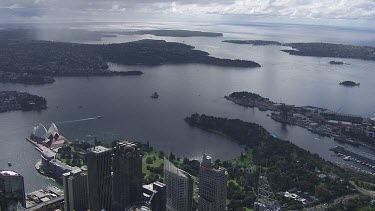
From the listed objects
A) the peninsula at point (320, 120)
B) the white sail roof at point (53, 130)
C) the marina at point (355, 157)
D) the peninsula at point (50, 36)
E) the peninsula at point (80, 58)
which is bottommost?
the marina at point (355, 157)

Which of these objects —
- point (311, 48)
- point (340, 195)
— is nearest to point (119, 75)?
point (340, 195)

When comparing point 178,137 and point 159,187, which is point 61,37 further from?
point 159,187

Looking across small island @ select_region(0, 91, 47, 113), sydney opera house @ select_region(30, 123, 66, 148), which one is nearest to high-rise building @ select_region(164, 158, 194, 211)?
sydney opera house @ select_region(30, 123, 66, 148)

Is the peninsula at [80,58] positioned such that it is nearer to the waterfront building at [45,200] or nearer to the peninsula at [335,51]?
the peninsula at [335,51]

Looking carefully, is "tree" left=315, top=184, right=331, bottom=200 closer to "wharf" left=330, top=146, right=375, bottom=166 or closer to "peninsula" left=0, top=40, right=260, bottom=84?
"wharf" left=330, top=146, right=375, bottom=166

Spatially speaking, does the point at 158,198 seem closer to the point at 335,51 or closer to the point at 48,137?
the point at 48,137

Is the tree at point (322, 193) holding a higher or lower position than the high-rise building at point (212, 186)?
lower

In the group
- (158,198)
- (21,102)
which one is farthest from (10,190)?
(21,102)

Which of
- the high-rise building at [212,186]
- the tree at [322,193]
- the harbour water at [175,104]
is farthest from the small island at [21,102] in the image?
the tree at [322,193]
